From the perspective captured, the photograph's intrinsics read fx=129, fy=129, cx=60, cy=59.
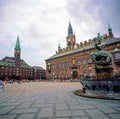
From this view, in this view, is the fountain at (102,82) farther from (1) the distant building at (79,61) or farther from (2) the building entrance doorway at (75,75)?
(2) the building entrance doorway at (75,75)

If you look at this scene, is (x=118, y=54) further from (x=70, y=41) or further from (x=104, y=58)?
(x=70, y=41)

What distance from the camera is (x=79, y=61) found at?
5475cm

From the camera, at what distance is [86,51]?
51.4m

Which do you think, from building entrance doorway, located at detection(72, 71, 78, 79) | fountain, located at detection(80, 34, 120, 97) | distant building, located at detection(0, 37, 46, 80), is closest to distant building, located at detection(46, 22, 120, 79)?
building entrance doorway, located at detection(72, 71, 78, 79)

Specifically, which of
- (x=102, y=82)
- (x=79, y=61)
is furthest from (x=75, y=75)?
(x=102, y=82)

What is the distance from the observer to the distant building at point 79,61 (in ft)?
138

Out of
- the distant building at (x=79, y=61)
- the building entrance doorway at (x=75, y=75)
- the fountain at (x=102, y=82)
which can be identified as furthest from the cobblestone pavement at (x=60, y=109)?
the building entrance doorway at (x=75, y=75)

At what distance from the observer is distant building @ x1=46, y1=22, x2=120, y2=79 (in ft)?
138

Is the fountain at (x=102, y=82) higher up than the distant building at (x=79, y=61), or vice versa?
the distant building at (x=79, y=61)

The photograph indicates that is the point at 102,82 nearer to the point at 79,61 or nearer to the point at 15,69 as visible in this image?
the point at 79,61

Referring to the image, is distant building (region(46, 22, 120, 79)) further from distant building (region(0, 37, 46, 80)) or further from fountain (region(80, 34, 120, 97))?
distant building (region(0, 37, 46, 80))

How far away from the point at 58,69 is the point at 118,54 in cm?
3195

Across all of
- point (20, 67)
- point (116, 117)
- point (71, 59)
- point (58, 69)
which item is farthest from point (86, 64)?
point (20, 67)

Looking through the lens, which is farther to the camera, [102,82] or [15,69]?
[15,69]
